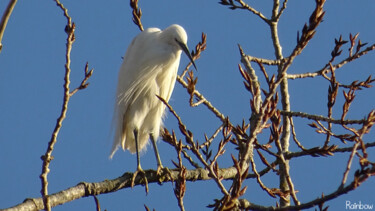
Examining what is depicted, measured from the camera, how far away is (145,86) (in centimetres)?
562

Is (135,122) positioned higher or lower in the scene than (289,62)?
higher

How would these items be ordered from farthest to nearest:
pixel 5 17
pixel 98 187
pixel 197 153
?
pixel 98 187 → pixel 197 153 → pixel 5 17

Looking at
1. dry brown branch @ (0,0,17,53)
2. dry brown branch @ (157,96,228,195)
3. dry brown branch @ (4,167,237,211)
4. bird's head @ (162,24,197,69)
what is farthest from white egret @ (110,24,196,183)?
dry brown branch @ (0,0,17,53)

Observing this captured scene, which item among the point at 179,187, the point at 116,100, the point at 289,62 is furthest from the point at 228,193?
the point at 116,100

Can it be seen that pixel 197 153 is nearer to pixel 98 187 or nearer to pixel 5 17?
pixel 5 17

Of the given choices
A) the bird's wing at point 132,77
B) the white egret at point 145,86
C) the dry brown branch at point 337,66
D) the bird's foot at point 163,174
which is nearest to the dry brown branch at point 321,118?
the dry brown branch at point 337,66

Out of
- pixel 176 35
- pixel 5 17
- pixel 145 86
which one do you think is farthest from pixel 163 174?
pixel 5 17

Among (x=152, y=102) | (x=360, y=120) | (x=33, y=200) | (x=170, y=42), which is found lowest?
(x=33, y=200)

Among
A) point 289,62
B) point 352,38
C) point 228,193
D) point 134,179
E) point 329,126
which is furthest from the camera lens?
point 134,179

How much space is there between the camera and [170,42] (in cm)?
552

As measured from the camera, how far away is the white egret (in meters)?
5.52

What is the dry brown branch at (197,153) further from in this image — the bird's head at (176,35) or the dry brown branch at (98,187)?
the bird's head at (176,35)

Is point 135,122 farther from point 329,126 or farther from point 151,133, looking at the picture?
point 329,126

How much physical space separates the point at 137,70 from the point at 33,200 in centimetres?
266
